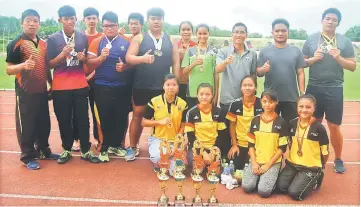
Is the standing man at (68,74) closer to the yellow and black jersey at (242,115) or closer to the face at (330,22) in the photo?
the yellow and black jersey at (242,115)

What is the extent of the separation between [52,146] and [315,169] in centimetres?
361

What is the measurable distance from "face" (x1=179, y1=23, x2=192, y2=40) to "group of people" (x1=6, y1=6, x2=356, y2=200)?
0.04 ft

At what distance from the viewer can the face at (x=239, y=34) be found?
161 inches

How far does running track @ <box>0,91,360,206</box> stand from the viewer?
3471 mm

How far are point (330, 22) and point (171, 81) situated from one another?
1851 mm

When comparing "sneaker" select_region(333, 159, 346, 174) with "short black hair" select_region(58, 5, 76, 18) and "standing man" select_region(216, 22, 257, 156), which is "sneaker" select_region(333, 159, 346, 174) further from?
"short black hair" select_region(58, 5, 76, 18)

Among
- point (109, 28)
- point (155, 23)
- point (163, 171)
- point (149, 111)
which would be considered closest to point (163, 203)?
point (163, 171)

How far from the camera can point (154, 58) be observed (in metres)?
4.25

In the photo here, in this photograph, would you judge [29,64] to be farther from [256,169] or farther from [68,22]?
[256,169]

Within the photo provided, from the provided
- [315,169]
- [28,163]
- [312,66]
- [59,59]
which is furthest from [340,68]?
[28,163]

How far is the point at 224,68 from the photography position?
4.12 m

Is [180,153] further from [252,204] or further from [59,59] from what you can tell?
[59,59]

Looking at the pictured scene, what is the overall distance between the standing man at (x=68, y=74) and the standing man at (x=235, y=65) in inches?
60.6

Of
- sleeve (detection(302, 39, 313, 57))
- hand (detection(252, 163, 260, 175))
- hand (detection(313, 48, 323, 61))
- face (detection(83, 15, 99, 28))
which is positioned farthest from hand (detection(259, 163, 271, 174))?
face (detection(83, 15, 99, 28))
